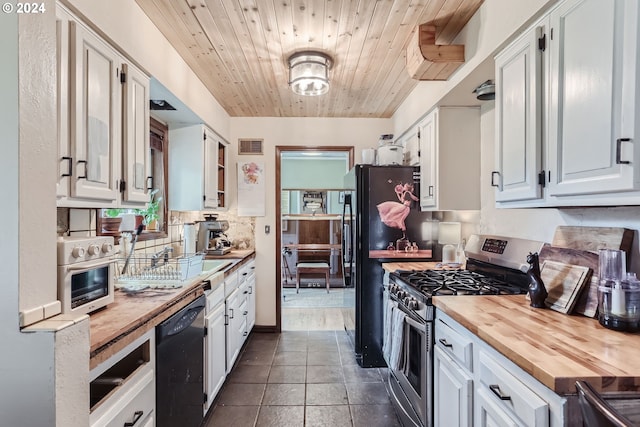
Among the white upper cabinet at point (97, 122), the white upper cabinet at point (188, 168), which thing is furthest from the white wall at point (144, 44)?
the white upper cabinet at point (188, 168)

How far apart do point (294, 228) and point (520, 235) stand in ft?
16.0

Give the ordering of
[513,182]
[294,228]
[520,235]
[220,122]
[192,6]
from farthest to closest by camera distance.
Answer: [294,228] → [220,122] → [520,235] → [192,6] → [513,182]

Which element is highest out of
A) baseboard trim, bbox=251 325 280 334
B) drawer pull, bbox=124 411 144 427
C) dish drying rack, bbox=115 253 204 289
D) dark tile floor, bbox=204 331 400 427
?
dish drying rack, bbox=115 253 204 289

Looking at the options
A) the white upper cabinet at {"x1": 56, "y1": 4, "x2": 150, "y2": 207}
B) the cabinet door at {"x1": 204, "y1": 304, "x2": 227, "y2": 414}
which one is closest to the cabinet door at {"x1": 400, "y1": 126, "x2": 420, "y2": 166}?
the cabinet door at {"x1": 204, "y1": 304, "x2": 227, "y2": 414}

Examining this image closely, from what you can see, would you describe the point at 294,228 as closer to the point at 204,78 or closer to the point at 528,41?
the point at 204,78

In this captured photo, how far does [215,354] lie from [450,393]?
146 cm

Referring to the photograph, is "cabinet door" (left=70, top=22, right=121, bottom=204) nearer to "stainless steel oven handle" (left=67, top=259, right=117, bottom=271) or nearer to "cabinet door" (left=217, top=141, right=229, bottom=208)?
"stainless steel oven handle" (left=67, top=259, right=117, bottom=271)

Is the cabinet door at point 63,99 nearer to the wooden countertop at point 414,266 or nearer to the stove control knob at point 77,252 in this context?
the stove control knob at point 77,252

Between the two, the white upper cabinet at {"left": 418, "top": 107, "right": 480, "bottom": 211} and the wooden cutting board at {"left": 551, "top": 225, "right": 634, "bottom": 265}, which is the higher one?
the white upper cabinet at {"left": 418, "top": 107, "right": 480, "bottom": 211}

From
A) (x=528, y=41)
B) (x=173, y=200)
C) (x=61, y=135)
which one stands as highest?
(x=528, y=41)

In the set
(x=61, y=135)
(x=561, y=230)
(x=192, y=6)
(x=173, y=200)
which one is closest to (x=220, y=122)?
(x=173, y=200)

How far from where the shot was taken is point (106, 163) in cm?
154

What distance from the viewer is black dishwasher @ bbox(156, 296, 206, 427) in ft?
4.79

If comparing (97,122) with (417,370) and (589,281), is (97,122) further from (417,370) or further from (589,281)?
(589,281)
